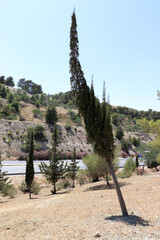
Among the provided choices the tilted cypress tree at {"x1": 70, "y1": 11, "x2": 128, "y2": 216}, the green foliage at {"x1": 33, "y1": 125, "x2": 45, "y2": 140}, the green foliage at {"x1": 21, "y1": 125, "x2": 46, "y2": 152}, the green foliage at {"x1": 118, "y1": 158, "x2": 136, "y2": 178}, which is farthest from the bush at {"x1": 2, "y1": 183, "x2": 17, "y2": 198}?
the green foliage at {"x1": 33, "y1": 125, "x2": 45, "y2": 140}

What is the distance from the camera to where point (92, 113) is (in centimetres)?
897

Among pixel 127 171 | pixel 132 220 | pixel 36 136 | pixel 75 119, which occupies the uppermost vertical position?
pixel 75 119

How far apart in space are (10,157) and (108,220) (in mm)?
39608

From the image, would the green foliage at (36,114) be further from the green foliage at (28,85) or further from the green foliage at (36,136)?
the green foliage at (28,85)

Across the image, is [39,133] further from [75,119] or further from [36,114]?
[75,119]

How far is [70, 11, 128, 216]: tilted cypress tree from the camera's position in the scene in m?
8.88

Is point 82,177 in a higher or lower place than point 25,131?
lower

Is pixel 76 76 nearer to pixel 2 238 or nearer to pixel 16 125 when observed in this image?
pixel 2 238

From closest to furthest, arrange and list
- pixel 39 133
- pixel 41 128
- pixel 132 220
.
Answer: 1. pixel 132 220
2. pixel 39 133
3. pixel 41 128

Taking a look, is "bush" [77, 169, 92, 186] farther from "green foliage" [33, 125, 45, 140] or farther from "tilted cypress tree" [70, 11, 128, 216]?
"green foliage" [33, 125, 45, 140]

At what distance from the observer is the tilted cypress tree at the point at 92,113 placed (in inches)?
350

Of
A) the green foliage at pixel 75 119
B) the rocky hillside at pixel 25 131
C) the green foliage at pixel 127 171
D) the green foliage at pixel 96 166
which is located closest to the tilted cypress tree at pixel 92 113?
the green foliage at pixel 96 166

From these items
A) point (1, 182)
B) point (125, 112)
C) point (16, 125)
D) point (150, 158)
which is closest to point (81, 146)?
point (16, 125)

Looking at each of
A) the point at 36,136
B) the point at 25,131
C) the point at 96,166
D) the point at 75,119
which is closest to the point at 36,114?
the point at 75,119
